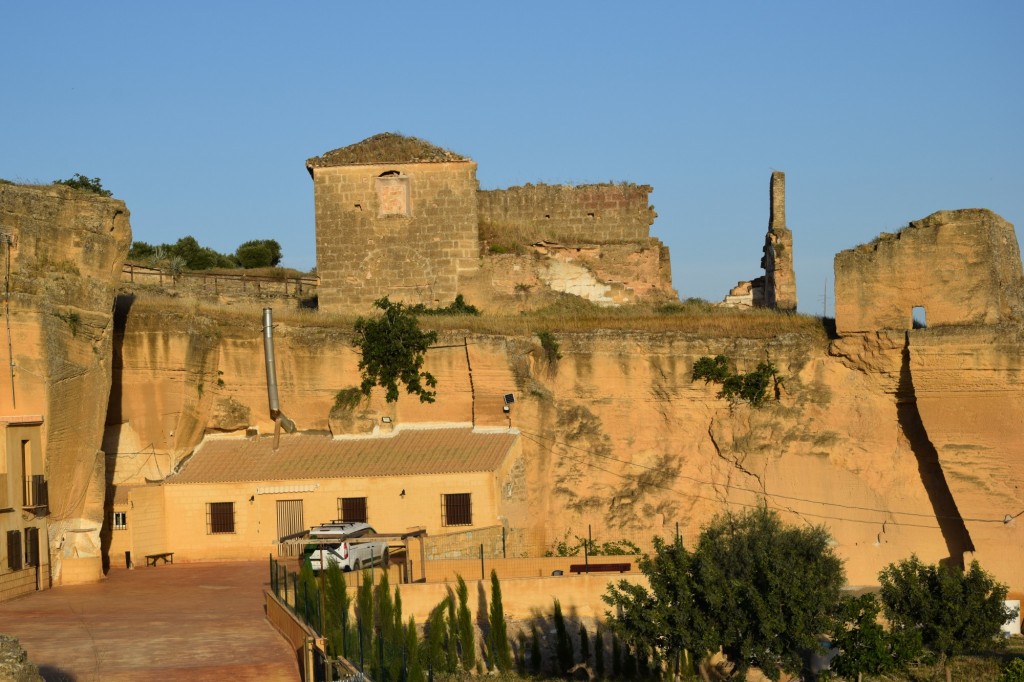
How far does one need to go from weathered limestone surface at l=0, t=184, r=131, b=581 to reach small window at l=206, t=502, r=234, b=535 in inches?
126

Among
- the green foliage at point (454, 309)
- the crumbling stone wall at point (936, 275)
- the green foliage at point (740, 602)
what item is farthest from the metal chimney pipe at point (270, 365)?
the crumbling stone wall at point (936, 275)

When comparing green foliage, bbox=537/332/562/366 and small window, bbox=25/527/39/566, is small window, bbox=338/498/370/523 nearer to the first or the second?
green foliage, bbox=537/332/562/366

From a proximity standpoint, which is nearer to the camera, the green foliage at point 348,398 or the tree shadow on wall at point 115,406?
the tree shadow on wall at point 115,406

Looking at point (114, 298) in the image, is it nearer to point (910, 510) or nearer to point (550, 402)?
point (550, 402)

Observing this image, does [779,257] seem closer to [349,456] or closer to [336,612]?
[349,456]

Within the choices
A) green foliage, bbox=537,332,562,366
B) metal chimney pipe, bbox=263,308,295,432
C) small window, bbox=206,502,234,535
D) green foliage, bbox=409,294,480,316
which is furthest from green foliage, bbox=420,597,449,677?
green foliage, bbox=409,294,480,316

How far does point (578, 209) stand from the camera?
40781 millimetres

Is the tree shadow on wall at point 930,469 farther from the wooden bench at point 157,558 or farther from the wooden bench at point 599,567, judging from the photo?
the wooden bench at point 157,558

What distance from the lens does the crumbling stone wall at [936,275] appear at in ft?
99.1

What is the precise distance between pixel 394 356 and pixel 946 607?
13772 millimetres

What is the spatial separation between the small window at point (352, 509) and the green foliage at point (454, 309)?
6129mm

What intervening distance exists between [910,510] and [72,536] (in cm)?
1739

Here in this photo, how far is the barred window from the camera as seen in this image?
26.8 metres

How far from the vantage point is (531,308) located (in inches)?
1492
